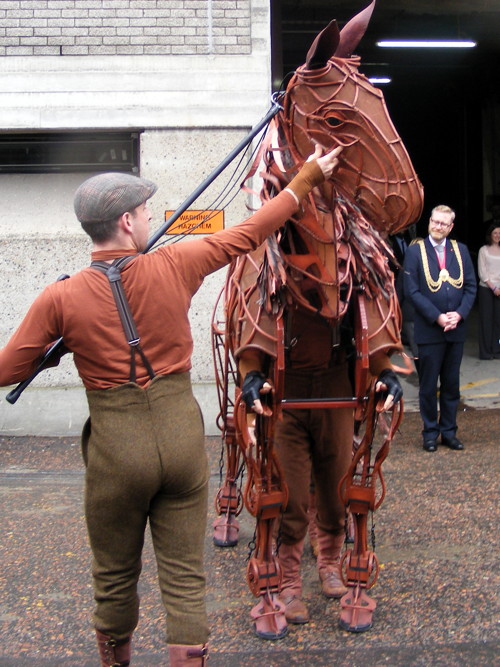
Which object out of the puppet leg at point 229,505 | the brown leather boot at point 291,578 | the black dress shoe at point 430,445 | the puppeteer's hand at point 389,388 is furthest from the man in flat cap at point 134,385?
the black dress shoe at point 430,445

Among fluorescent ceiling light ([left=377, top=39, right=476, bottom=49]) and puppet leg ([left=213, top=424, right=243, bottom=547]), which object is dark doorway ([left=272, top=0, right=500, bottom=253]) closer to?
fluorescent ceiling light ([left=377, top=39, right=476, bottom=49])

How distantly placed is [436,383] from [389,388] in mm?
3532

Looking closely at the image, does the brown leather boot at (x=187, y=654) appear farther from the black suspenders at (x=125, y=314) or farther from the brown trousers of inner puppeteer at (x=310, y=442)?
the brown trousers of inner puppeteer at (x=310, y=442)

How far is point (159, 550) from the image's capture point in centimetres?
286

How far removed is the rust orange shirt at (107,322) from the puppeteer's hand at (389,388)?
1.11 metres

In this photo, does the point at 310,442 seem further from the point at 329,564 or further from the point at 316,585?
the point at 316,585

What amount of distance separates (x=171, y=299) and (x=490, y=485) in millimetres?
3932

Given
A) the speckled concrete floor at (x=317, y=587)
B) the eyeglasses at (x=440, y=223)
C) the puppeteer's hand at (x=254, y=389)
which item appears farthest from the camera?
the eyeglasses at (x=440, y=223)

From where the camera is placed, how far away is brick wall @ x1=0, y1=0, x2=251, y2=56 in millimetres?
7578

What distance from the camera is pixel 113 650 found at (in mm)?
3000

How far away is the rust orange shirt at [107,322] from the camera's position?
2715 mm

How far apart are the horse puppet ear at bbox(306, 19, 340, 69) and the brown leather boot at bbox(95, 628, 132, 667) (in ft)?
7.43

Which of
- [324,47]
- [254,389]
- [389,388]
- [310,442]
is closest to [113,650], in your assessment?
[254,389]

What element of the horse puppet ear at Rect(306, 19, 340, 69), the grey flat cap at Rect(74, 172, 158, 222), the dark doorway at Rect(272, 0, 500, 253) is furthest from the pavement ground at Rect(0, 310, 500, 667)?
the dark doorway at Rect(272, 0, 500, 253)
